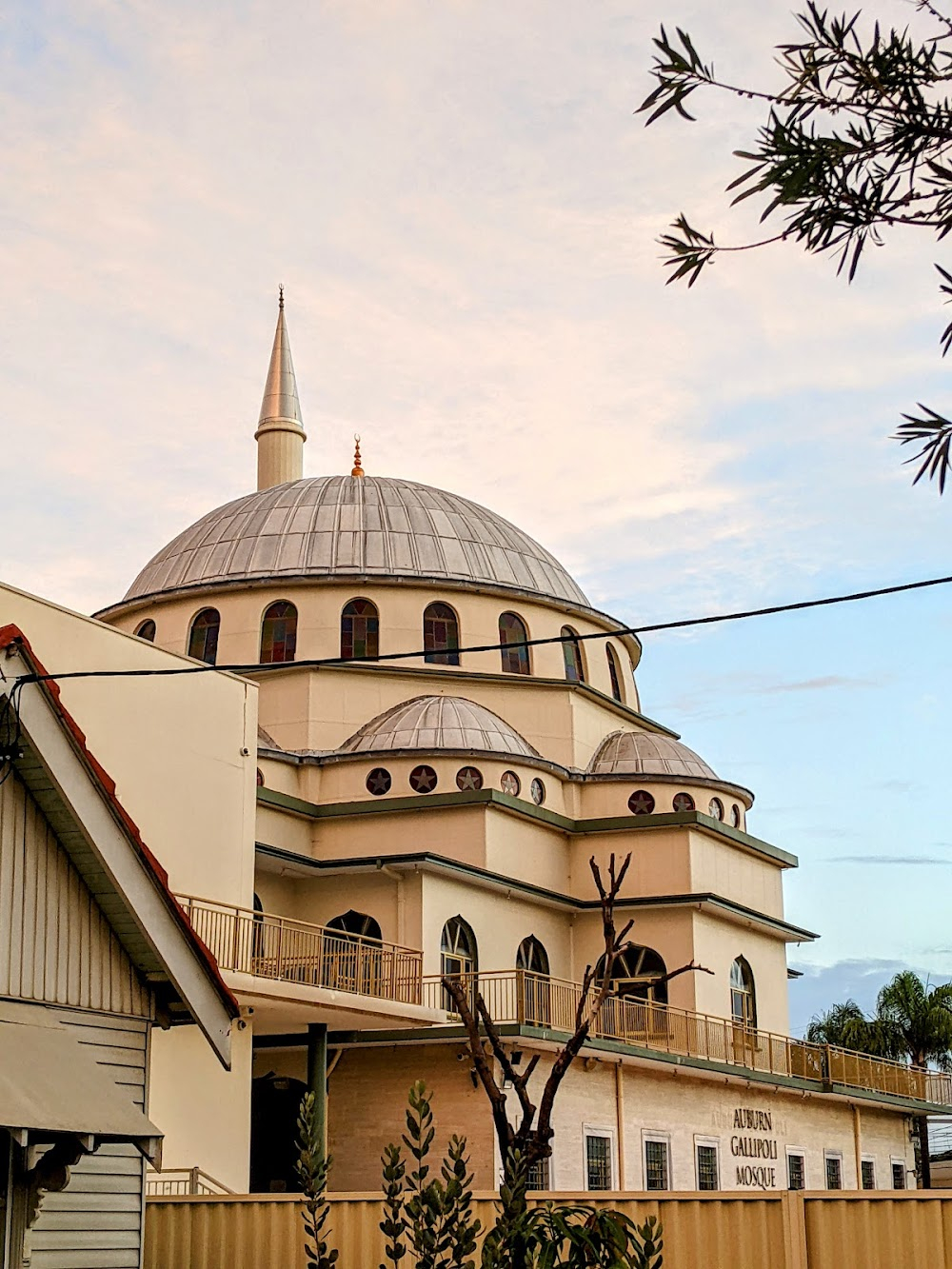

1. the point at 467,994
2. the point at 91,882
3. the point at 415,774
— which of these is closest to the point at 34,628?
the point at 91,882

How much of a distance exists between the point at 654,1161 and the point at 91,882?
21117mm

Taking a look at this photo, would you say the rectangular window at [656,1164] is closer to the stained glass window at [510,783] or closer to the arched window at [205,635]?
the stained glass window at [510,783]

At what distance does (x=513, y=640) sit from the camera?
39.8 meters

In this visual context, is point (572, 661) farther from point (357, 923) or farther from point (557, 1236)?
point (557, 1236)

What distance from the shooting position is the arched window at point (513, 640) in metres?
40.0

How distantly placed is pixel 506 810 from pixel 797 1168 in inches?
385

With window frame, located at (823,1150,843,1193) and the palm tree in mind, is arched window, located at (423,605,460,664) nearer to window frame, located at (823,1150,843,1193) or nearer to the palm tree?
window frame, located at (823,1150,843,1193)

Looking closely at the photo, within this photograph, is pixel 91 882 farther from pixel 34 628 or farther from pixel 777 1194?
pixel 34 628

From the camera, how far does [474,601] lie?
132ft

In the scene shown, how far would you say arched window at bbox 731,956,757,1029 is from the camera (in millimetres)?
36906

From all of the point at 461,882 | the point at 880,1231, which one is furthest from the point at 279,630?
the point at 880,1231

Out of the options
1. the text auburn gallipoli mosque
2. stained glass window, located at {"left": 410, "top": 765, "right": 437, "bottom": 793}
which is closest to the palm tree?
the text auburn gallipoli mosque

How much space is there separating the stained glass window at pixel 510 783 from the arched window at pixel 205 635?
7.82 metres

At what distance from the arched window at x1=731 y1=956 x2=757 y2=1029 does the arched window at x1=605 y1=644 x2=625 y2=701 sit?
8.04m
